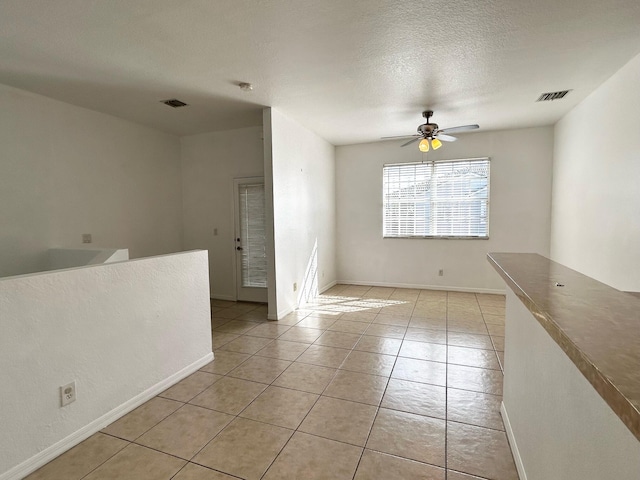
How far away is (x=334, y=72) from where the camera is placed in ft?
10.6

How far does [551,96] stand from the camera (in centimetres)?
397

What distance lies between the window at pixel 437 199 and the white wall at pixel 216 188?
2629 mm

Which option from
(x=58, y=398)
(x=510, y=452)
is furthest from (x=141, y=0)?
(x=510, y=452)

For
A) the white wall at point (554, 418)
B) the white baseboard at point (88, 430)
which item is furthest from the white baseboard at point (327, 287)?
the white wall at point (554, 418)

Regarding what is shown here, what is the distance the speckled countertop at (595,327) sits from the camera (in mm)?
571

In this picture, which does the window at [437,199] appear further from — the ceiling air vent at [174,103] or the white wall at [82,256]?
the white wall at [82,256]

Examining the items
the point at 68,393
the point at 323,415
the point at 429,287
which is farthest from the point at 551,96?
the point at 68,393

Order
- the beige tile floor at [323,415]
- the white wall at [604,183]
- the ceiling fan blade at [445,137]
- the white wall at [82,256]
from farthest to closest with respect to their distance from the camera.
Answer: the ceiling fan blade at [445,137], the white wall at [82,256], the white wall at [604,183], the beige tile floor at [323,415]

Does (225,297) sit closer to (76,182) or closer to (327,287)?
(327,287)

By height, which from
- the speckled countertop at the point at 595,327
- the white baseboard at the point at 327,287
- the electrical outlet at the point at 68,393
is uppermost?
the speckled countertop at the point at 595,327

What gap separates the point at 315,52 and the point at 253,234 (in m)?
3.25

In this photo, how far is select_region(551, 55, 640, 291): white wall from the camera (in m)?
3.01

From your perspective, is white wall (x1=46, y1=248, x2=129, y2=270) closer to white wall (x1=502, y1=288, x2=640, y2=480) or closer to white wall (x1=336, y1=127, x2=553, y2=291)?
white wall (x1=502, y1=288, x2=640, y2=480)

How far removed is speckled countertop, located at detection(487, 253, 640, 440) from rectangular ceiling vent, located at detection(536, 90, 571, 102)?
3344mm
